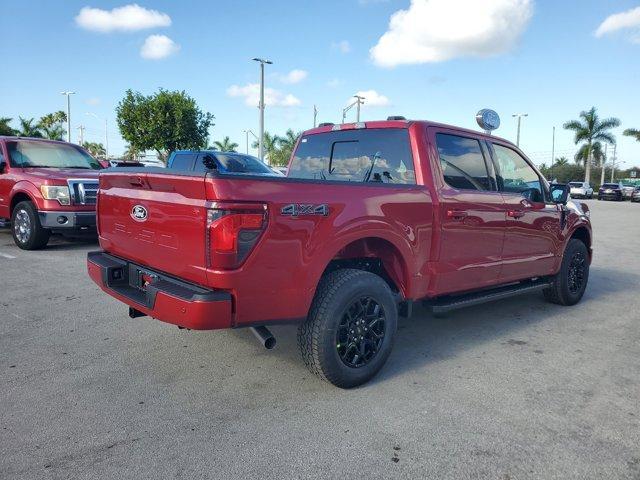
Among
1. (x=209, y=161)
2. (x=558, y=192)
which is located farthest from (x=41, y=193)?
(x=558, y=192)

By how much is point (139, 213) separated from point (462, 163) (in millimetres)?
2597

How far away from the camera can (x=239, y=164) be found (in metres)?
11.0

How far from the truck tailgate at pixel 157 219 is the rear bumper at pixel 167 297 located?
Answer: 0.22 ft

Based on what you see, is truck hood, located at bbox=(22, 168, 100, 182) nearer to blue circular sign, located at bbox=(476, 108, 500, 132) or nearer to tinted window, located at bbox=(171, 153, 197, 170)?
tinted window, located at bbox=(171, 153, 197, 170)

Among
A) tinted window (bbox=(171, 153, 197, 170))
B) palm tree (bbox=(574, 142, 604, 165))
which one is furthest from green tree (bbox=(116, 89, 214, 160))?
palm tree (bbox=(574, 142, 604, 165))

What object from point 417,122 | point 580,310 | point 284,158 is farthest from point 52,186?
point 284,158

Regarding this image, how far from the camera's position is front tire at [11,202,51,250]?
25.5 feet

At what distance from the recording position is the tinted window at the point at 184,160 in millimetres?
11563

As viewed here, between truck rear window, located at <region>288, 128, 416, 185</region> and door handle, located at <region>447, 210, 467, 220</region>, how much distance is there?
0.38 metres

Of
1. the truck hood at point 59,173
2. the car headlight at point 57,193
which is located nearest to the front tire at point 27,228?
the car headlight at point 57,193

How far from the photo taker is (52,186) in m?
7.64

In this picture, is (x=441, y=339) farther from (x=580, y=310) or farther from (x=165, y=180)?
(x=165, y=180)

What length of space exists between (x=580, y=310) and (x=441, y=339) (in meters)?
2.20

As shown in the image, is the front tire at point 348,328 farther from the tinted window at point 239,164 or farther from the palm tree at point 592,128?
the palm tree at point 592,128
